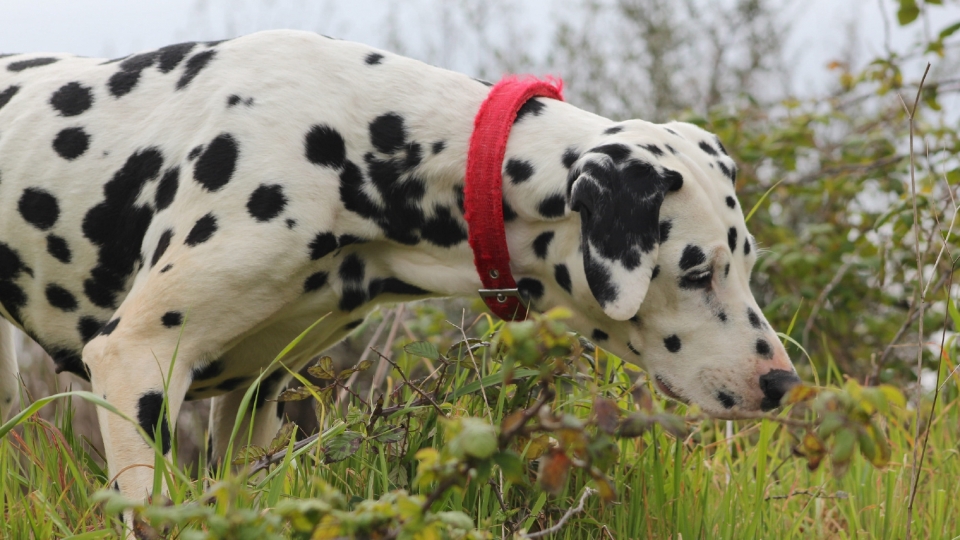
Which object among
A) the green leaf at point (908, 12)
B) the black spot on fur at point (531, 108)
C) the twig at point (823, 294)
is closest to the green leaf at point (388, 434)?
the black spot on fur at point (531, 108)

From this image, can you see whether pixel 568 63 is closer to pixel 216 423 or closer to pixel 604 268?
pixel 216 423

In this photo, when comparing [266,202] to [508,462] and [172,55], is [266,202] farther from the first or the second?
[508,462]

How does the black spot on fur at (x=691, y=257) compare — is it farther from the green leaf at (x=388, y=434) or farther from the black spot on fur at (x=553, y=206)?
the green leaf at (x=388, y=434)

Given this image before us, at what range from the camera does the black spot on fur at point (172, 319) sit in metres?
2.43

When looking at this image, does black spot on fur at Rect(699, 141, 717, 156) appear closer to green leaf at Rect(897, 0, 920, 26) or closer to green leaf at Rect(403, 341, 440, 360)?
green leaf at Rect(403, 341, 440, 360)

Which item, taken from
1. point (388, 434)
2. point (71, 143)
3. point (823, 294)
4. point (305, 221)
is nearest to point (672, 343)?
point (388, 434)

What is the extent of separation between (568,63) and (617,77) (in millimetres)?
470

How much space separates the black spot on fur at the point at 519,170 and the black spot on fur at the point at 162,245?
3.03 feet

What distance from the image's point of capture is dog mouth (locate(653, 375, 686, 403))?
2.62 m

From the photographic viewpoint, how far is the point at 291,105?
2668 mm

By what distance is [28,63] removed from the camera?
3199 millimetres

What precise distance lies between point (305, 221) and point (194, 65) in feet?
2.33

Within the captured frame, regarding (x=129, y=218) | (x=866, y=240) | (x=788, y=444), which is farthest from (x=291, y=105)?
(x=866, y=240)

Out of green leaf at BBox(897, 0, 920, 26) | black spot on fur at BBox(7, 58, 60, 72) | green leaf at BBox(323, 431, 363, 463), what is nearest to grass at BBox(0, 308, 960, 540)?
green leaf at BBox(323, 431, 363, 463)
